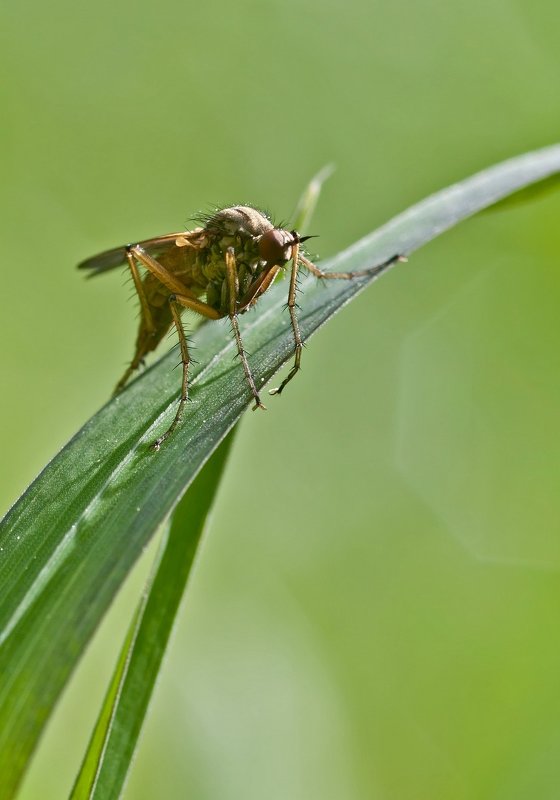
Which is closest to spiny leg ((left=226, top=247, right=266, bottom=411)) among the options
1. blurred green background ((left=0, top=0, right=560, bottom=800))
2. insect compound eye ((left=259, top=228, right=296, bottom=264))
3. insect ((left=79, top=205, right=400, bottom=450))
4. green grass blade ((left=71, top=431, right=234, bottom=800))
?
insect ((left=79, top=205, right=400, bottom=450))

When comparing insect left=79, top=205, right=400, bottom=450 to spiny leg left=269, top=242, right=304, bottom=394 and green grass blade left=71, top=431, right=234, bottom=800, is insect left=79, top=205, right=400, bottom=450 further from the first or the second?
green grass blade left=71, top=431, right=234, bottom=800

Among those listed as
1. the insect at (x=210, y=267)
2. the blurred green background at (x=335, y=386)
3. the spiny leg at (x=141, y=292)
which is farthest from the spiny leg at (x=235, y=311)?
the blurred green background at (x=335, y=386)

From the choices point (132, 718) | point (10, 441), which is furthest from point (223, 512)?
point (132, 718)

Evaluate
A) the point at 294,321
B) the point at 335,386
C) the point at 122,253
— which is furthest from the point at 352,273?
the point at 335,386

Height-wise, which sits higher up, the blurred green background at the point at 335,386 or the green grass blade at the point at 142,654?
the blurred green background at the point at 335,386

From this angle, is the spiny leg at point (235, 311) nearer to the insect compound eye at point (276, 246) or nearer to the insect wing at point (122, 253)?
the insect compound eye at point (276, 246)

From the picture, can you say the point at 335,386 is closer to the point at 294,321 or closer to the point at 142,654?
the point at 294,321
